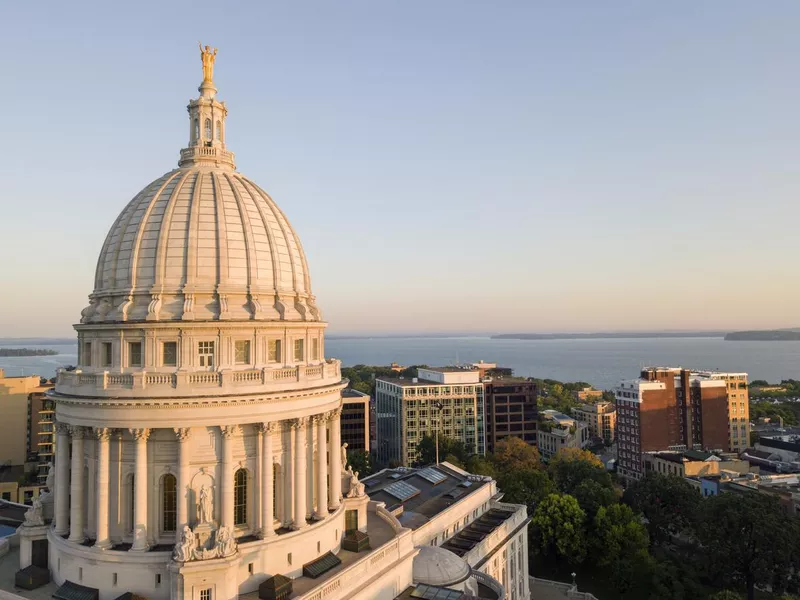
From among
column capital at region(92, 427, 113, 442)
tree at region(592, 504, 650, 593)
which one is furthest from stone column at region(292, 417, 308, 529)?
tree at region(592, 504, 650, 593)

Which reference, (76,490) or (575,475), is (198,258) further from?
(575,475)

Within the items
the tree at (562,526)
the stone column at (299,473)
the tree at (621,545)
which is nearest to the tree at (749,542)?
the tree at (621,545)

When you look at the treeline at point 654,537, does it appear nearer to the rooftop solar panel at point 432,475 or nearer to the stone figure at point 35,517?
the rooftop solar panel at point 432,475

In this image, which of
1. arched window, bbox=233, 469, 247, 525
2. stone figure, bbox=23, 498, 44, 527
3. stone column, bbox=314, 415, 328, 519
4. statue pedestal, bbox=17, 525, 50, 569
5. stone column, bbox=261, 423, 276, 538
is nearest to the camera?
stone column, bbox=261, 423, 276, 538

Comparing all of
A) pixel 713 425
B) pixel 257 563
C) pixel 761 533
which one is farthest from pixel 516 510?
pixel 713 425

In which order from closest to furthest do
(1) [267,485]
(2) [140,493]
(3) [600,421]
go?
(2) [140,493] → (1) [267,485] → (3) [600,421]

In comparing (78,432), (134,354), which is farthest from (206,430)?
(78,432)

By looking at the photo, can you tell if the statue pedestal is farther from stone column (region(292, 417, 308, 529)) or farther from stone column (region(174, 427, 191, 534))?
stone column (region(292, 417, 308, 529))
